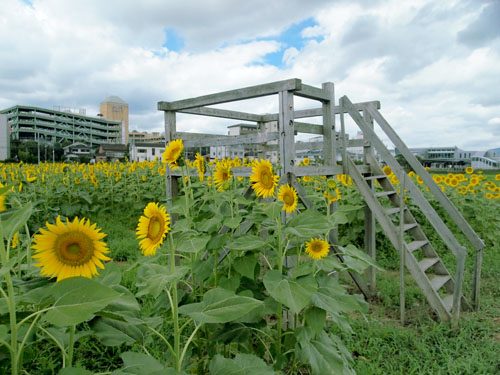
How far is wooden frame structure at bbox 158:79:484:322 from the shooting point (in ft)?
9.07

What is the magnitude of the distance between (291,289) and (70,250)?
886mm

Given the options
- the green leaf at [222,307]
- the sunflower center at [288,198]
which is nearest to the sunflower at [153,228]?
the green leaf at [222,307]

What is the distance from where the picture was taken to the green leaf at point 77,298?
789 mm

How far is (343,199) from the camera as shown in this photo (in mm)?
4945

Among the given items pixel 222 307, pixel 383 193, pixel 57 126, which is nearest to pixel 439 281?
pixel 383 193

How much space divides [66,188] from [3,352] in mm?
6044

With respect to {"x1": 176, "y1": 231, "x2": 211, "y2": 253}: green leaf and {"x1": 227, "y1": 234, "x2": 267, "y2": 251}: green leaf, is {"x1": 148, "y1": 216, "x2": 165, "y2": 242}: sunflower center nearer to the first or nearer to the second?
{"x1": 176, "y1": 231, "x2": 211, "y2": 253}: green leaf

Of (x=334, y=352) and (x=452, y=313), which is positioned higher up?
(x=334, y=352)

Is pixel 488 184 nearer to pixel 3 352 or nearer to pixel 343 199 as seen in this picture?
pixel 343 199

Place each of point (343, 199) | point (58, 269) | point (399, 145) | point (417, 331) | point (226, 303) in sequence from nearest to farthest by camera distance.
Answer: point (58, 269) → point (226, 303) → point (417, 331) → point (399, 145) → point (343, 199)

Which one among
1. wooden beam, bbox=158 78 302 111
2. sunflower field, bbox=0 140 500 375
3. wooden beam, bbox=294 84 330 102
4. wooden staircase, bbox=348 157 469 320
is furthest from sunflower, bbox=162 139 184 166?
wooden staircase, bbox=348 157 469 320

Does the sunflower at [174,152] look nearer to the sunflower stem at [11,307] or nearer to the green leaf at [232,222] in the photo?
the green leaf at [232,222]

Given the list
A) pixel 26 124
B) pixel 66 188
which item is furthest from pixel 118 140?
pixel 66 188

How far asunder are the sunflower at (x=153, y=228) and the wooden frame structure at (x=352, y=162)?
164 centimetres
